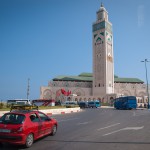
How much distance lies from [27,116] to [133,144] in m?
4.45

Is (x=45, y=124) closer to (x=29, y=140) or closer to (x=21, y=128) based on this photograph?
(x=29, y=140)

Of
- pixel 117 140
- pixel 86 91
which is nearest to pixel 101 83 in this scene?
pixel 86 91

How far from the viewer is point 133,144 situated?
25.9ft

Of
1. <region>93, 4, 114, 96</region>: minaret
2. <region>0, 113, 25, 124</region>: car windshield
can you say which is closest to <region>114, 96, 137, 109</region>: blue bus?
<region>0, 113, 25, 124</region>: car windshield

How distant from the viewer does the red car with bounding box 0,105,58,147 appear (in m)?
7.27

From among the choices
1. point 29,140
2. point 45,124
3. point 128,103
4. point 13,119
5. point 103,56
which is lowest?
point 29,140

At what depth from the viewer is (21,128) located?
7.32m

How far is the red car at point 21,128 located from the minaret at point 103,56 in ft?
320

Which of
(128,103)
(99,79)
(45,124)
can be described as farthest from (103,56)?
(45,124)

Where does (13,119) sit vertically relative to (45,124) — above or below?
above

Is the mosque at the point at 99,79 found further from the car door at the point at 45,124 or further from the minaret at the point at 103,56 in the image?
the car door at the point at 45,124

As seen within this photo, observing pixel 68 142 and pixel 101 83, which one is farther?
pixel 101 83

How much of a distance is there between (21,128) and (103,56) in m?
103

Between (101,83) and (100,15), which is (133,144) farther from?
(100,15)
